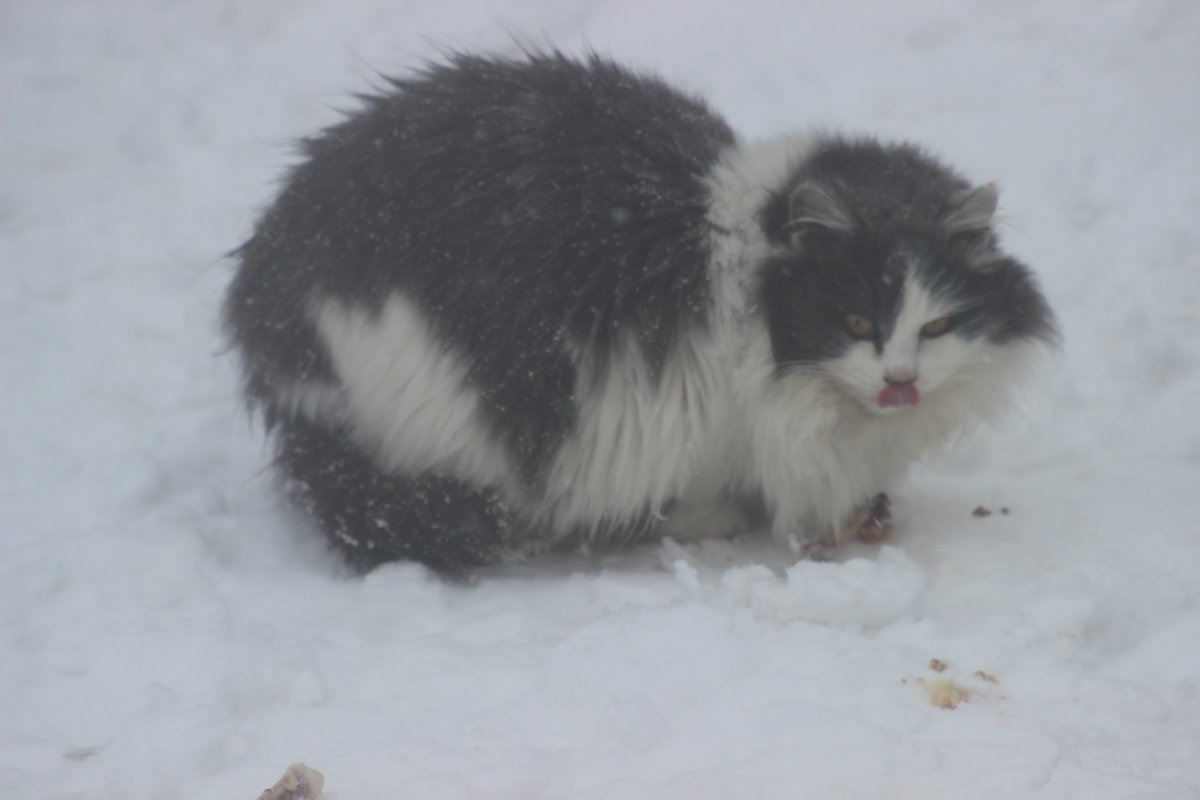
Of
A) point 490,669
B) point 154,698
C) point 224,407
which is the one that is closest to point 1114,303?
point 490,669

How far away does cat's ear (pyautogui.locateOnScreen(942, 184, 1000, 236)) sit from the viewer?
2.59m

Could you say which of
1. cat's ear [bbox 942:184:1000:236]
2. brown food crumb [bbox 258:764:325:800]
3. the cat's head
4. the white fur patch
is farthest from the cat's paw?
brown food crumb [bbox 258:764:325:800]

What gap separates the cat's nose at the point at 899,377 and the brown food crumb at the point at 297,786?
1444 millimetres

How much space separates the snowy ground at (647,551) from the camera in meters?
1.96

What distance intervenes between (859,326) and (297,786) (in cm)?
151

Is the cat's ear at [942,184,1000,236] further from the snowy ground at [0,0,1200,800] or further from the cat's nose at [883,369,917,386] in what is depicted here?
the snowy ground at [0,0,1200,800]

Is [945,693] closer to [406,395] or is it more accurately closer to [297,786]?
[297,786]

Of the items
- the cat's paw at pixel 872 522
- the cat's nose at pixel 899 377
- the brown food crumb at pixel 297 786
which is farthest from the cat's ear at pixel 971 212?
the brown food crumb at pixel 297 786

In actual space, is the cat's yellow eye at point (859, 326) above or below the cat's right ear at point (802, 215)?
below

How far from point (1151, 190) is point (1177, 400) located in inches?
44.3

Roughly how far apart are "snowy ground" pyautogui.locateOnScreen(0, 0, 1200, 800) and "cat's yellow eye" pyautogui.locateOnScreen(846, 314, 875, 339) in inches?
20.3

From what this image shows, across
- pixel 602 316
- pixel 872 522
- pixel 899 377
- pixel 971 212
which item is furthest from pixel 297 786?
pixel 971 212

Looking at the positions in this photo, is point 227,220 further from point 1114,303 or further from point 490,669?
point 1114,303

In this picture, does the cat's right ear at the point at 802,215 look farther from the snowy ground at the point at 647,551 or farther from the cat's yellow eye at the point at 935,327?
the snowy ground at the point at 647,551
